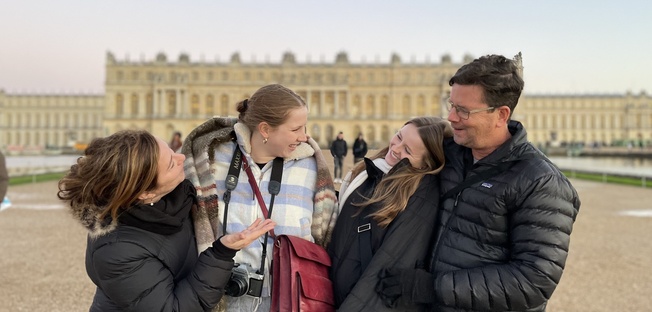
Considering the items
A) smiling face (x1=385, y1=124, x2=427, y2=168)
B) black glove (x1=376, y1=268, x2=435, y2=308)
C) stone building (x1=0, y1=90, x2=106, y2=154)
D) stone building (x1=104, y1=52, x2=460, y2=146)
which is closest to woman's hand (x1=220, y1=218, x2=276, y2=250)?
black glove (x1=376, y1=268, x2=435, y2=308)

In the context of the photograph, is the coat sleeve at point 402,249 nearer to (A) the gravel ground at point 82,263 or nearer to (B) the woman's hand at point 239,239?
(B) the woman's hand at point 239,239

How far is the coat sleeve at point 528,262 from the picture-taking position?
6.09 ft

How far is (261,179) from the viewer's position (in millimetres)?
2334

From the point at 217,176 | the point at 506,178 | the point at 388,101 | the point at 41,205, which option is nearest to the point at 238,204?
the point at 217,176

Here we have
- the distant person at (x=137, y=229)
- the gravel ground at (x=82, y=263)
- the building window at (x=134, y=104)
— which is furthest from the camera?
the building window at (x=134, y=104)

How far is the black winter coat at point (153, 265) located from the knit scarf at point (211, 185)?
17 centimetres

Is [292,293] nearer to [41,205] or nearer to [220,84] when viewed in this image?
[41,205]

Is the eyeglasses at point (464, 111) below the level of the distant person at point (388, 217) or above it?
above

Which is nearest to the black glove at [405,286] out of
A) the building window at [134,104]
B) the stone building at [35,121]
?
the building window at [134,104]

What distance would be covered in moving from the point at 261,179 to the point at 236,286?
20.0 inches

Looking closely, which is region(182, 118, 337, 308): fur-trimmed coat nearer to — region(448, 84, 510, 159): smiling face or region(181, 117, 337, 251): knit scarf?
region(181, 117, 337, 251): knit scarf

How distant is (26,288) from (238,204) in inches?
204

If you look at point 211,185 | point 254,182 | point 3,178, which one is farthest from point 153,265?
point 3,178

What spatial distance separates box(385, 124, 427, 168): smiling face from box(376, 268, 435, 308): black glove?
1.59ft
